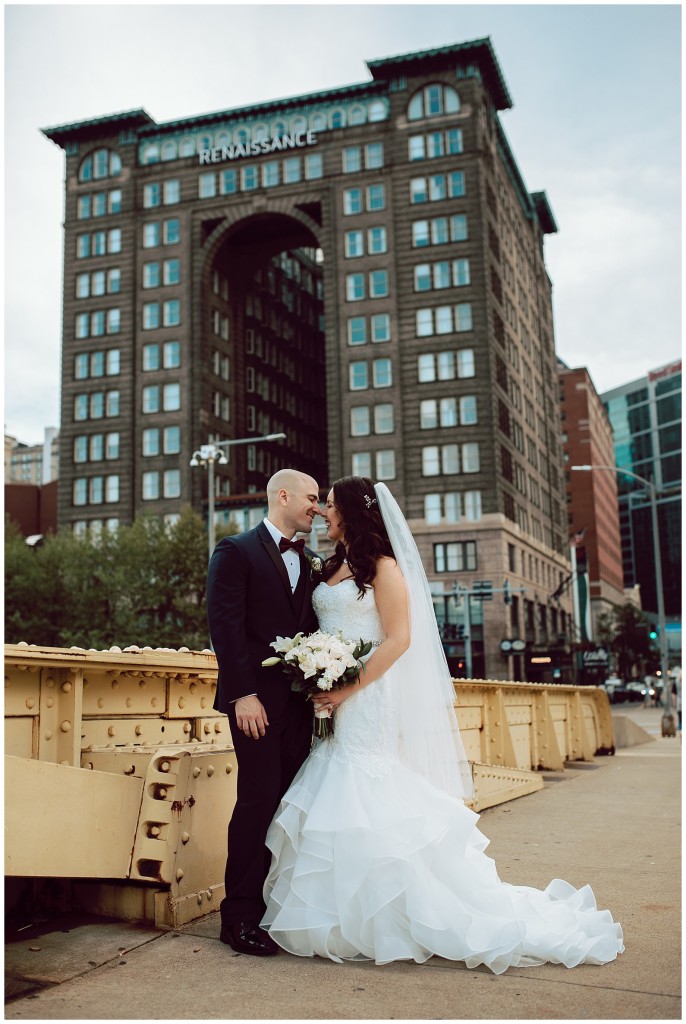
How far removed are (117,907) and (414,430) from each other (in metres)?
60.9

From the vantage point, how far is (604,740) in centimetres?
1941

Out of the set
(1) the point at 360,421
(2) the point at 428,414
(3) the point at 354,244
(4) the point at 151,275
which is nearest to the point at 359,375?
(1) the point at 360,421

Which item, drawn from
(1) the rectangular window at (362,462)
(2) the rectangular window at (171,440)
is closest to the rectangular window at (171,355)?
→ (2) the rectangular window at (171,440)

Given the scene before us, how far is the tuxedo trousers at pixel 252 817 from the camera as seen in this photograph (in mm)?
4457

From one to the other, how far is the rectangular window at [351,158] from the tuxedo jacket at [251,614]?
224 feet

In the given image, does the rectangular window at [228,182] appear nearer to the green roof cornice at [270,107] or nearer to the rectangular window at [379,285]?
the green roof cornice at [270,107]

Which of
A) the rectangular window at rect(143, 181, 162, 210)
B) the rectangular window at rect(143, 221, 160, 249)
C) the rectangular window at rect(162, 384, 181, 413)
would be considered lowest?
the rectangular window at rect(162, 384, 181, 413)

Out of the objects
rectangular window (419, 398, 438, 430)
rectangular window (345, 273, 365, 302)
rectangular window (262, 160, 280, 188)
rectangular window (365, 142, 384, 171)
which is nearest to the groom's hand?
rectangular window (419, 398, 438, 430)

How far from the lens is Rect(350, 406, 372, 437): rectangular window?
217 feet

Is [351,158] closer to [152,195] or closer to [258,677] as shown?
[152,195]

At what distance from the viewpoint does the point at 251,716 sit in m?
4.54

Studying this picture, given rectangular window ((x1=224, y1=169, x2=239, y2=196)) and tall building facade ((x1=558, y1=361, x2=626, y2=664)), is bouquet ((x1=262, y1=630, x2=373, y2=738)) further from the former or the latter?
tall building facade ((x1=558, y1=361, x2=626, y2=664))

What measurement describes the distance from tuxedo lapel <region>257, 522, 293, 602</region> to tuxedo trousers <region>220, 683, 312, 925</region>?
618mm

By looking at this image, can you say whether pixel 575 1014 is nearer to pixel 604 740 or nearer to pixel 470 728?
pixel 470 728
